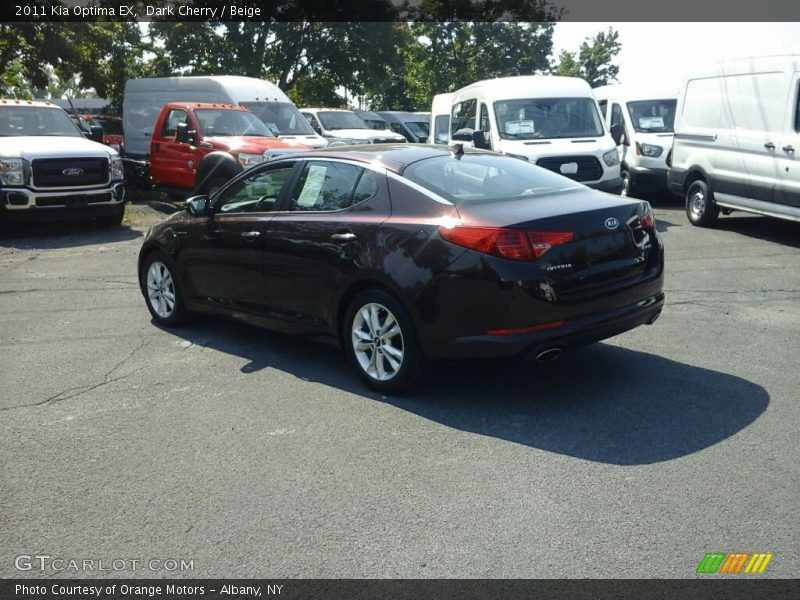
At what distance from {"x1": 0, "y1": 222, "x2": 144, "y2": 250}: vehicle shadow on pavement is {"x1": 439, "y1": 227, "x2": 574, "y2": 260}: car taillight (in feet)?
31.8

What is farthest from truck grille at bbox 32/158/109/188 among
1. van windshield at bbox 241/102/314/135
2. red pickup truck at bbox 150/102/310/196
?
van windshield at bbox 241/102/314/135

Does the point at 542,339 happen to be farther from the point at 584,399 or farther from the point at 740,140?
the point at 740,140

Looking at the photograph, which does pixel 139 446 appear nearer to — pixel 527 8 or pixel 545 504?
pixel 545 504

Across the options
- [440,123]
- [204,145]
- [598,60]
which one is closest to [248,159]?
[204,145]

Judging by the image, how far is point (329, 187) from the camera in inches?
247

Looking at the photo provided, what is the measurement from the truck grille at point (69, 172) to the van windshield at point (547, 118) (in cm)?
661

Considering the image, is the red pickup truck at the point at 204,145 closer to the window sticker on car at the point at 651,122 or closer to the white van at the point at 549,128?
the white van at the point at 549,128

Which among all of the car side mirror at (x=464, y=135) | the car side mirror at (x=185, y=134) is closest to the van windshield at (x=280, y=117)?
the car side mirror at (x=185, y=134)

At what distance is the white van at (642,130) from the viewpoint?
1641cm

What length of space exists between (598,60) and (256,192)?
49.4m

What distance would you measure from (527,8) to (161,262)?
44.5 meters

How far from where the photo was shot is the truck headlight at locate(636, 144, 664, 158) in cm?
1638

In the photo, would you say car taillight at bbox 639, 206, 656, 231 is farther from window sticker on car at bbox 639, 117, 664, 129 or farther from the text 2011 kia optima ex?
window sticker on car at bbox 639, 117, 664, 129

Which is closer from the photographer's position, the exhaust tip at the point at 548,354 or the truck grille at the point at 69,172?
the exhaust tip at the point at 548,354
